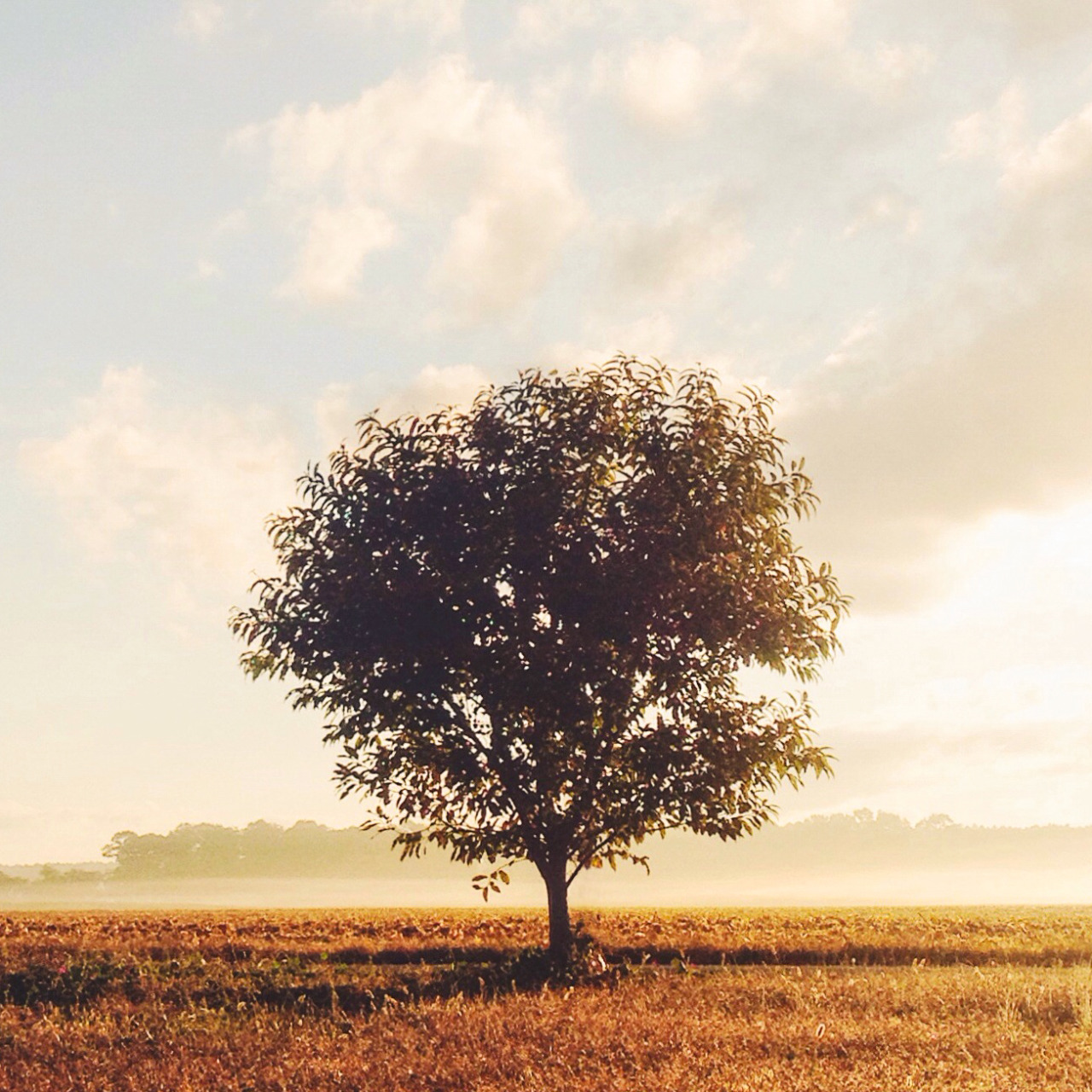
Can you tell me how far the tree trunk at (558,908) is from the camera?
2220 centimetres

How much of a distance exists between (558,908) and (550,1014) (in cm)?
821

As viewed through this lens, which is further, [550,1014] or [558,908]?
[558,908]

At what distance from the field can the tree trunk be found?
4.53ft

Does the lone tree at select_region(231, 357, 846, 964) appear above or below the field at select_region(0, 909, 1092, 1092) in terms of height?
above

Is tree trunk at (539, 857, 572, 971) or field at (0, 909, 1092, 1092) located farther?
tree trunk at (539, 857, 572, 971)

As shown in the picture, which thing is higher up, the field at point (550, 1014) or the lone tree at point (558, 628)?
the lone tree at point (558, 628)

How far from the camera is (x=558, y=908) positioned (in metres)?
22.6

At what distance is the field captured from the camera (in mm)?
11297

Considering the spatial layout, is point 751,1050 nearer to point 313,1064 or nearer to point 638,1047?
point 638,1047

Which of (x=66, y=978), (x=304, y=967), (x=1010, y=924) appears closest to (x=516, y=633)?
(x=304, y=967)

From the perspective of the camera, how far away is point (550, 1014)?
570 inches

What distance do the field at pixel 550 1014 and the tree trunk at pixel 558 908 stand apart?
1.38m

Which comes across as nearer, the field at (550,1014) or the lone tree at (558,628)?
the field at (550,1014)

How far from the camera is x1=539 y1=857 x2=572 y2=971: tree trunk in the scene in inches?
874
